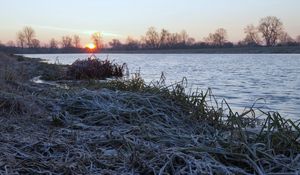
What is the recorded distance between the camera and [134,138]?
4.89m

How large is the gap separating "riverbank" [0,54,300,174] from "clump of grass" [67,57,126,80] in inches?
419

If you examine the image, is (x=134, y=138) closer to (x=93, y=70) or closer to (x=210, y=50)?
(x=93, y=70)

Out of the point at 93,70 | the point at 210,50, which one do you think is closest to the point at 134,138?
the point at 93,70

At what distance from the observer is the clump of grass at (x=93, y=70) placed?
1803 cm

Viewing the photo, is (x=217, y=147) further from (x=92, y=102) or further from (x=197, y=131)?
(x=92, y=102)

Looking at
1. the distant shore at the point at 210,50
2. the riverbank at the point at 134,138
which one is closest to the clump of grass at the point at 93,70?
the riverbank at the point at 134,138

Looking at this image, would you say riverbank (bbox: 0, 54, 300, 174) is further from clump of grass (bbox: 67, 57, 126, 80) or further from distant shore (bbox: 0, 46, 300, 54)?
distant shore (bbox: 0, 46, 300, 54)

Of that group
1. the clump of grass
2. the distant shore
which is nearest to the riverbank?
the clump of grass

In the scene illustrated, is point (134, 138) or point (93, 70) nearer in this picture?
point (134, 138)

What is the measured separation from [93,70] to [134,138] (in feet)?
46.4

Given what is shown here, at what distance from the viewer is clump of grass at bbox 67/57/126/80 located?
18.0 m

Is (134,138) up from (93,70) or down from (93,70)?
up

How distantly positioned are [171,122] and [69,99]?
2.12 meters

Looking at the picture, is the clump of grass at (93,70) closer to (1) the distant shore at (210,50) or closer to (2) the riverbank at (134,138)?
(2) the riverbank at (134,138)
